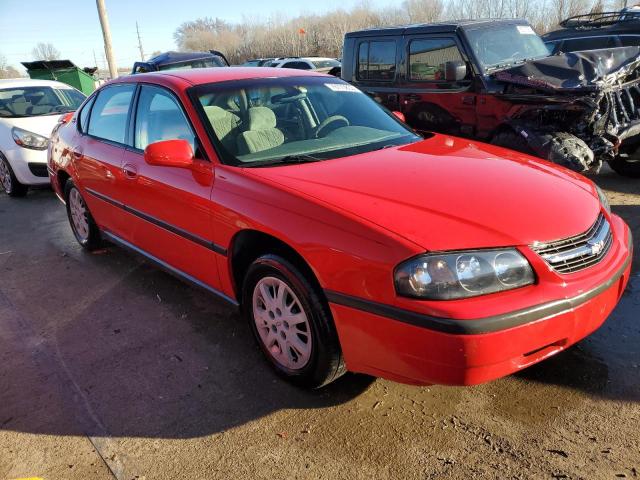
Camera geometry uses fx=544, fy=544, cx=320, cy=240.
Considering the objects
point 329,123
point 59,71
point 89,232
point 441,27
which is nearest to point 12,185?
point 89,232

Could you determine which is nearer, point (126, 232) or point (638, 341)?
point (638, 341)

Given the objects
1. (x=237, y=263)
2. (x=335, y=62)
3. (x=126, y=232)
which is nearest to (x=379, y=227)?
(x=237, y=263)

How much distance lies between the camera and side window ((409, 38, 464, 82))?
19.9 ft

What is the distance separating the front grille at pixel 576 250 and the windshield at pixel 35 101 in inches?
312

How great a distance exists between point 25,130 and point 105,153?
416cm

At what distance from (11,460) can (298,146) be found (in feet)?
7.03

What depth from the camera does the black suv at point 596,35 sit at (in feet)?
26.9

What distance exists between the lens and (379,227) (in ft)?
7.27

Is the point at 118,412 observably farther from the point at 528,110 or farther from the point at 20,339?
the point at 528,110

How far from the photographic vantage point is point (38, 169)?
24.2ft

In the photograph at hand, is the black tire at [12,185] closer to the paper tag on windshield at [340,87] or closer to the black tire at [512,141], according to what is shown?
the paper tag on windshield at [340,87]

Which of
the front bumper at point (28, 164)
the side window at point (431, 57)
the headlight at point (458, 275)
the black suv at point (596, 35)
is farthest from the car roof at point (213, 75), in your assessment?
the black suv at point (596, 35)

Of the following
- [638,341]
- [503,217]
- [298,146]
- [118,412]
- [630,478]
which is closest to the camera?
[630,478]

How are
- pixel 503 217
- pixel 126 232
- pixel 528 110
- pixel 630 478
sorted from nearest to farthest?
pixel 630 478 < pixel 503 217 < pixel 126 232 < pixel 528 110
